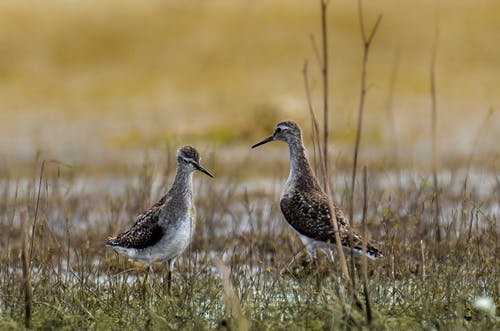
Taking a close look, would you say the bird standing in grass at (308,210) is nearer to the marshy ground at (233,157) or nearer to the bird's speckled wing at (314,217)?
the bird's speckled wing at (314,217)

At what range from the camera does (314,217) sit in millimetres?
9039

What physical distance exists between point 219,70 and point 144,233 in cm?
2015

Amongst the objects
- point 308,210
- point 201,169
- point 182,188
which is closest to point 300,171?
point 308,210

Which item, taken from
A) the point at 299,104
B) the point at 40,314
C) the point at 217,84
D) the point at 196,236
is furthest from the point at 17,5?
the point at 40,314

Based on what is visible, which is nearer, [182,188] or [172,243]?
[172,243]

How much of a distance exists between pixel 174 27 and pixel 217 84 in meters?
3.77

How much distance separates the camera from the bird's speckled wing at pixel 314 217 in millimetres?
8742

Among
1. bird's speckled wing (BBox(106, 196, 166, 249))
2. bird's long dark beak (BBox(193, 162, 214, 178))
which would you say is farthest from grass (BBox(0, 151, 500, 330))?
bird's long dark beak (BBox(193, 162, 214, 178))

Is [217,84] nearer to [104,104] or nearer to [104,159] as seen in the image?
[104,104]

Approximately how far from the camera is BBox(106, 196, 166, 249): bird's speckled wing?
8.56 metres

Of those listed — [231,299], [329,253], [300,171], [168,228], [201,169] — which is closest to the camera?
[231,299]

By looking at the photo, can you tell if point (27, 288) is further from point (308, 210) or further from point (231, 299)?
point (308, 210)

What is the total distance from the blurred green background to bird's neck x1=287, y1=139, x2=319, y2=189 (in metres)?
11.6

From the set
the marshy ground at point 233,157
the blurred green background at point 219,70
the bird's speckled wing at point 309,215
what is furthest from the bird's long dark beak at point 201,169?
the blurred green background at point 219,70
